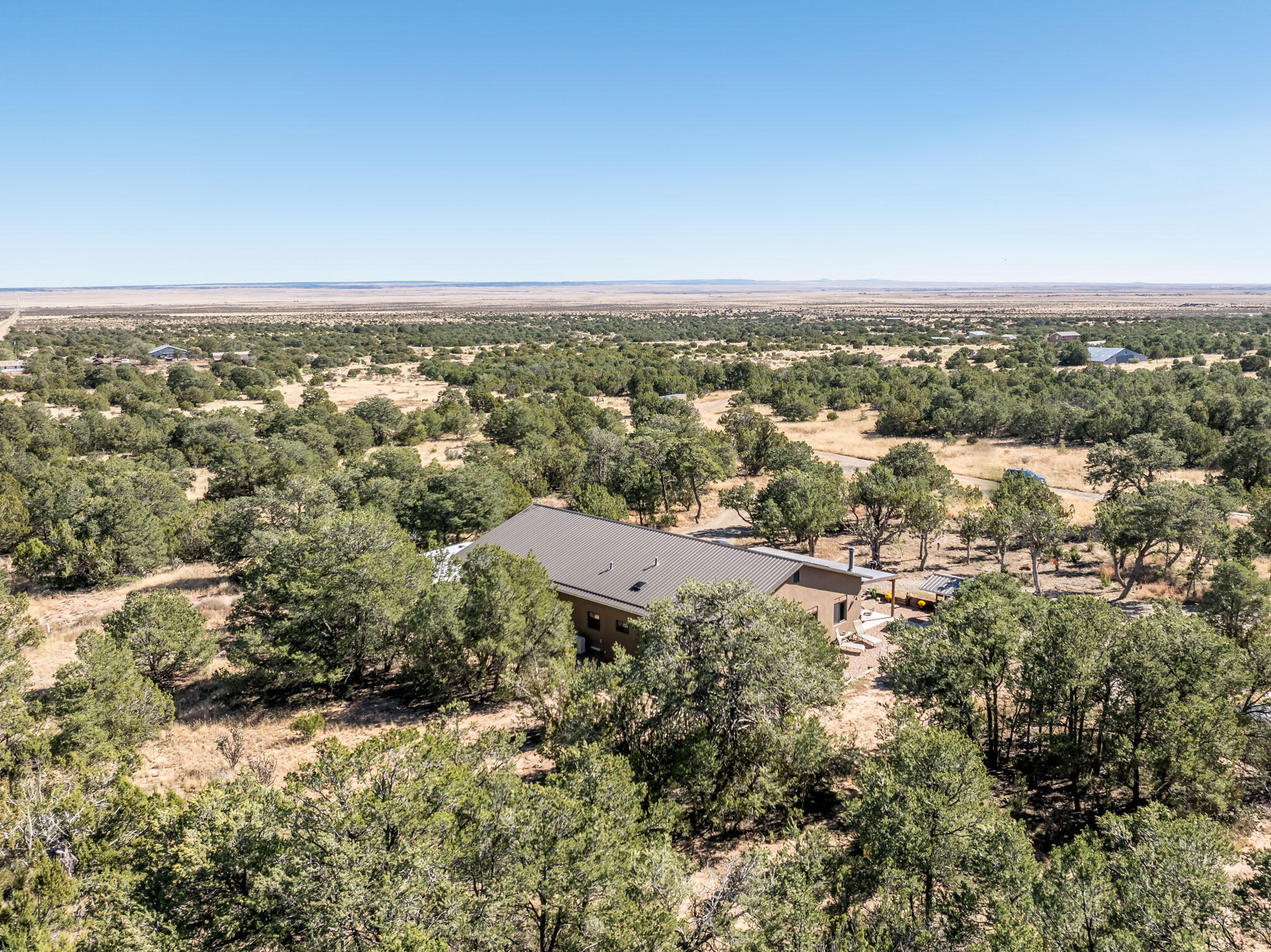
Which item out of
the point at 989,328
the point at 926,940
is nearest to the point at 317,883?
the point at 926,940

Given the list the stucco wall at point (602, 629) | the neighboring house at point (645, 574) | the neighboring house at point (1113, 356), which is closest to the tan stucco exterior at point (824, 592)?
the neighboring house at point (645, 574)

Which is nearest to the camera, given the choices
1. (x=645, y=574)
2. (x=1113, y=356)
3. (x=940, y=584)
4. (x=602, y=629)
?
(x=602, y=629)

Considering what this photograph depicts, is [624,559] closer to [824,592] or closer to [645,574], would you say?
[645,574]

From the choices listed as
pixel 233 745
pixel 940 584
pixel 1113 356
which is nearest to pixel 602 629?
pixel 233 745

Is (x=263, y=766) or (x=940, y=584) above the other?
(x=263, y=766)

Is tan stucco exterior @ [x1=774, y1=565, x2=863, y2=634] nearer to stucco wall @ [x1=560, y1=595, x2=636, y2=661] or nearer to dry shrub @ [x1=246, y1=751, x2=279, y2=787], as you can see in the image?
stucco wall @ [x1=560, y1=595, x2=636, y2=661]

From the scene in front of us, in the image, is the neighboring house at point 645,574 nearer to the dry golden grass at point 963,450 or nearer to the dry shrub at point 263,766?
the dry shrub at point 263,766
